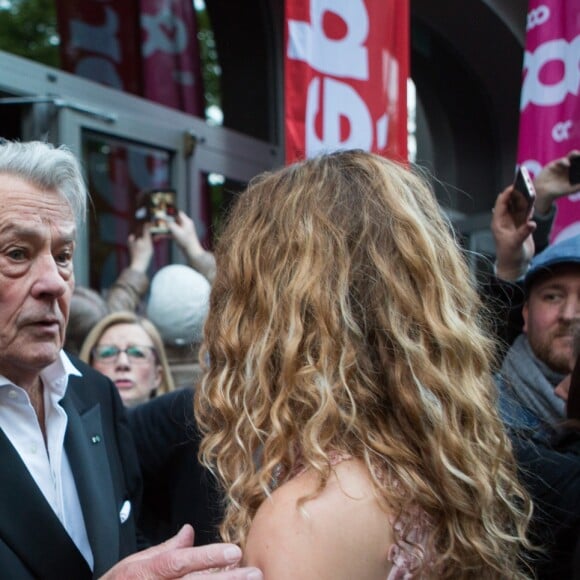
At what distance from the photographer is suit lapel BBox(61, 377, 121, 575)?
202cm

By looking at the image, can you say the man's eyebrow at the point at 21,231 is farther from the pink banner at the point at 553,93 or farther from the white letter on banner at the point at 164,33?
the white letter on banner at the point at 164,33

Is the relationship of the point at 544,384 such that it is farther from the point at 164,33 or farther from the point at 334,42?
the point at 164,33

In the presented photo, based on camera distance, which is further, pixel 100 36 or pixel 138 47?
pixel 138 47

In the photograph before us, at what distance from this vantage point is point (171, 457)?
2.68 meters

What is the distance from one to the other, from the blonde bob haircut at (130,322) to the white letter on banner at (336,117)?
1.02m

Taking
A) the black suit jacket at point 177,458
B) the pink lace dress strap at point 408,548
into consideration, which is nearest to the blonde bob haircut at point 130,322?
the black suit jacket at point 177,458

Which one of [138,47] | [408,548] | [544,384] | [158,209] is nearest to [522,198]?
[544,384]

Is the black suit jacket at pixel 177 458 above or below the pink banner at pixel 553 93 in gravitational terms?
below

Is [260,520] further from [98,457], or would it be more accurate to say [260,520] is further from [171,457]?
[171,457]

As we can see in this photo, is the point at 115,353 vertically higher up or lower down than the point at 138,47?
lower down

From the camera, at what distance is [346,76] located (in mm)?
3496

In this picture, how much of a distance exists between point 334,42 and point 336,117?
31cm

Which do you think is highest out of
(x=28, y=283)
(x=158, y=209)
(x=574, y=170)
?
(x=158, y=209)

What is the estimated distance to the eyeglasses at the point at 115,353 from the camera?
376cm
